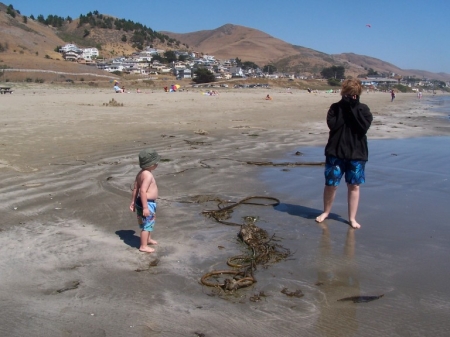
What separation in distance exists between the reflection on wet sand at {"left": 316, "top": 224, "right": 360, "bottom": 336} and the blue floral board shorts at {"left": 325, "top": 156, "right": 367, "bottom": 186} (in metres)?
0.65

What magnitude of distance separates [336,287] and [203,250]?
127 cm

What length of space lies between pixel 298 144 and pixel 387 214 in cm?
580

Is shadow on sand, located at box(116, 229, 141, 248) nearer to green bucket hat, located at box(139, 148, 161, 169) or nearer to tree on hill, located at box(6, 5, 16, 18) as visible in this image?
green bucket hat, located at box(139, 148, 161, 169)

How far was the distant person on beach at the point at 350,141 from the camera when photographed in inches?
191

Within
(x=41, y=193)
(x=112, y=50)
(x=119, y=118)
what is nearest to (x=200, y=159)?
(x=41, y=193)

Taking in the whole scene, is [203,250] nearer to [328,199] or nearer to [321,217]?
[321,217]

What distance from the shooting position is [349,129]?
4.90 m

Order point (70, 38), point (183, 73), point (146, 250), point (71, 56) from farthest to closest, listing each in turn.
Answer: point (70, 38), point (71, 56), point (183, 73), point (146, 250)

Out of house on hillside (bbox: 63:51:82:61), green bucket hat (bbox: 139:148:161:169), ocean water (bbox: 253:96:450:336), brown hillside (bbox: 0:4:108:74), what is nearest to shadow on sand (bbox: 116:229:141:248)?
green bucket hat (bbox: 139:148:161:169)

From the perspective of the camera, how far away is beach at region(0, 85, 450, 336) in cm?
292

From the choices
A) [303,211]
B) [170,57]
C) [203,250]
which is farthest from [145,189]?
[170,57]

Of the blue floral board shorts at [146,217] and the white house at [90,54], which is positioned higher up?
the white house at [90,54]

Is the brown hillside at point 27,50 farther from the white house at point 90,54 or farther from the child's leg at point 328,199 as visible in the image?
the child's leg at point 328,199

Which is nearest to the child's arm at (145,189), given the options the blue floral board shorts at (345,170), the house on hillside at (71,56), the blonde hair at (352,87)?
the blue floral board shorts at (345,170)
